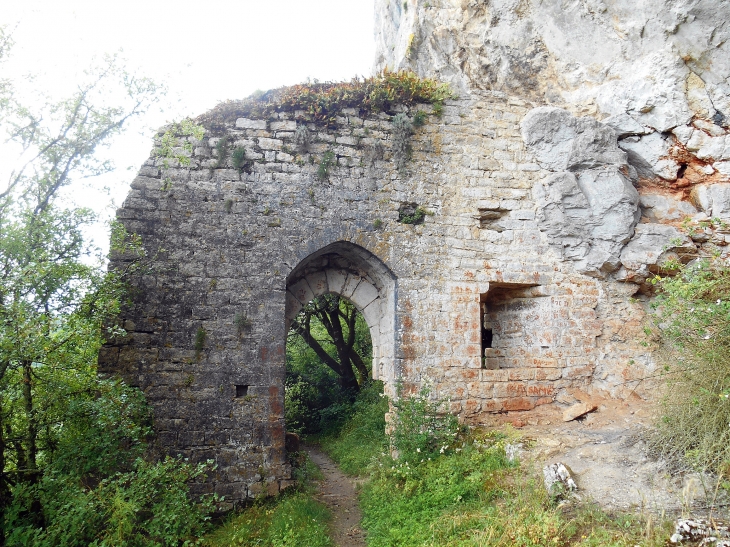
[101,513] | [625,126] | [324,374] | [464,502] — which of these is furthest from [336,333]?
[101,513]

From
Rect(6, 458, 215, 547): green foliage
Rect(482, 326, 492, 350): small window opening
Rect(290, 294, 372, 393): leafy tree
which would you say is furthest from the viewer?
Rect(290, 294, 372, 393): leafy tree

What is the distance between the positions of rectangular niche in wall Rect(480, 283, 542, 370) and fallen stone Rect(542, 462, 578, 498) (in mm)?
2248

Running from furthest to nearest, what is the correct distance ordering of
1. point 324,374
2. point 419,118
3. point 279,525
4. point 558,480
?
point 324,374 < point 419,118 < point 279,525 < point 558,480

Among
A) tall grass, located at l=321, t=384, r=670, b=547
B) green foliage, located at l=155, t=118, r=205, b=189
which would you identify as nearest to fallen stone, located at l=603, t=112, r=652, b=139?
tall grass, located at l=321, t=384, r=670, b=547

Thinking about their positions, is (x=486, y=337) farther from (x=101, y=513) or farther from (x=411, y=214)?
(x=101, y=513)

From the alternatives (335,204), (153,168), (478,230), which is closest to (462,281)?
(478,230)

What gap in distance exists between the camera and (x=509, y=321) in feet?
25.0

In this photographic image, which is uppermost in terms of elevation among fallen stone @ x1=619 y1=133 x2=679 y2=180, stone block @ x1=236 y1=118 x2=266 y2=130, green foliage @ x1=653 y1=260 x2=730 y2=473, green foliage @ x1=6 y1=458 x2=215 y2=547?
stone block @ x1=236 y1=118 x2=266 y2=130

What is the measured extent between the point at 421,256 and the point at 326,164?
176 cm

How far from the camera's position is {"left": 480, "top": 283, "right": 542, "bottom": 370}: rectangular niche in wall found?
734cm

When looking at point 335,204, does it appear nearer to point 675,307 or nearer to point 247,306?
point 247,306

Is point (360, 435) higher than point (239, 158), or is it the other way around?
point (239, 158)

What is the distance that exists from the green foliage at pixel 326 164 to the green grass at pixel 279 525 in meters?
3.89

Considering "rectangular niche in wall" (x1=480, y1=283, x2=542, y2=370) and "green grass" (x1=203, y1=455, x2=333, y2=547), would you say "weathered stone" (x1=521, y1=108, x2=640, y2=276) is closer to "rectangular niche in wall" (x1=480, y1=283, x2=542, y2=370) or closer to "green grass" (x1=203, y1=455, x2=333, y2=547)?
"rectangular niche in wall" (x1=480, y1=283, x2=542, y2=370)
